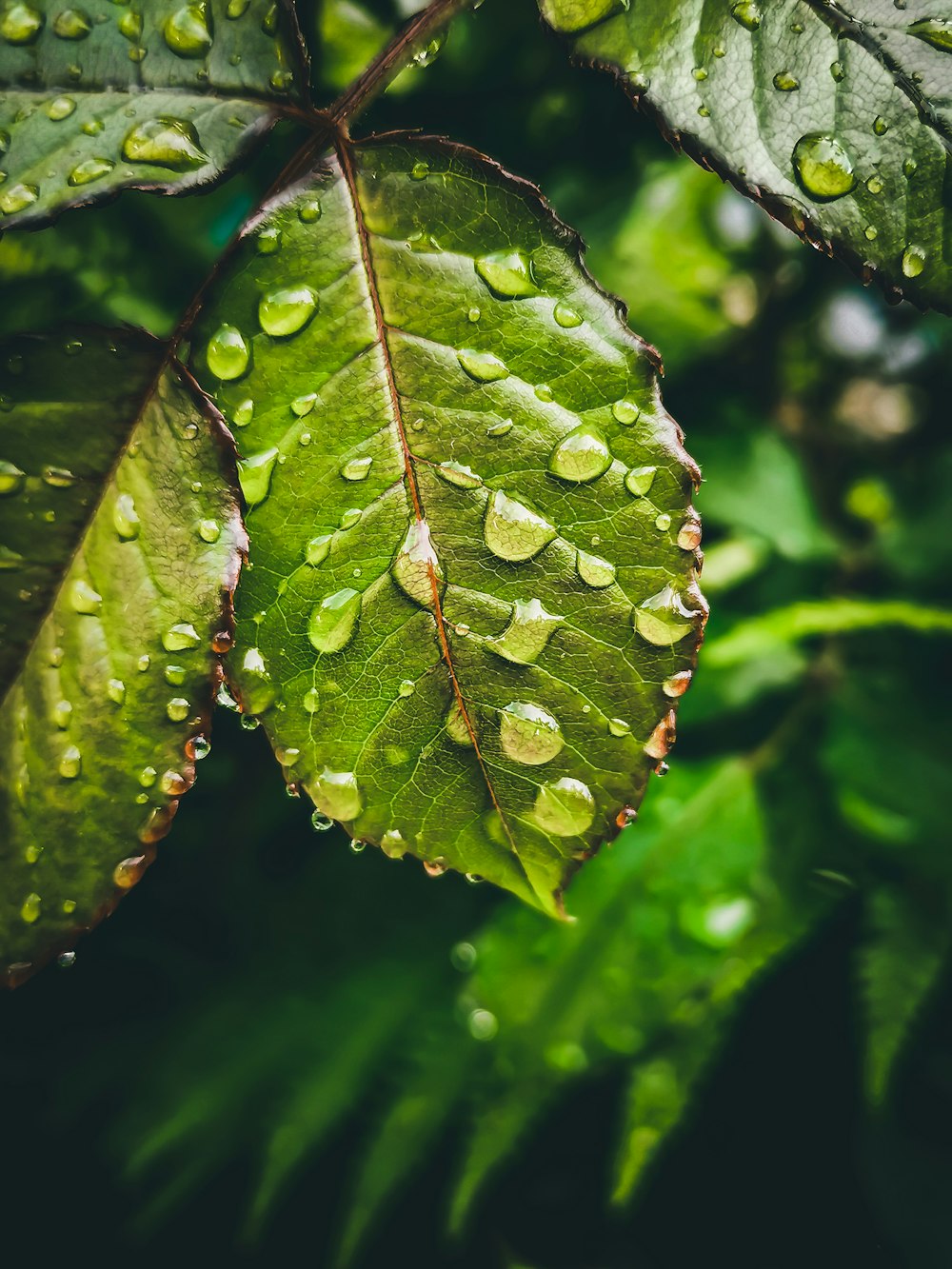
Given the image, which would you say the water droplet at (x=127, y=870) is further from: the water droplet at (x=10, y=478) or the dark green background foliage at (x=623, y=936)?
the dark green background foliage at (x=623, y=936)

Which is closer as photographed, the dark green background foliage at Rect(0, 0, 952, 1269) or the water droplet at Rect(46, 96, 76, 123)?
the water droplet at Rect(46, 96, 76, 123)

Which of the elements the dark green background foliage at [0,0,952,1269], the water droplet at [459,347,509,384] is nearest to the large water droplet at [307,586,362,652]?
the water droplet at [459,347,509,384]

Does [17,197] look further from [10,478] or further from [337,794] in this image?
[337,794]

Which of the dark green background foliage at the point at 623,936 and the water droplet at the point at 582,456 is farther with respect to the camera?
the dark green background foliage at the point at 623,936

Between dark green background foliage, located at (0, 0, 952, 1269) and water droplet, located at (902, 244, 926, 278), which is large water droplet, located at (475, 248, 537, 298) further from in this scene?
dark green background foliage, located at (0, 0, 952, 1269)

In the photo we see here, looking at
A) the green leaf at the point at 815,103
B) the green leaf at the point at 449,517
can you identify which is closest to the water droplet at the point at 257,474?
the green leaf at the point at 449,517
